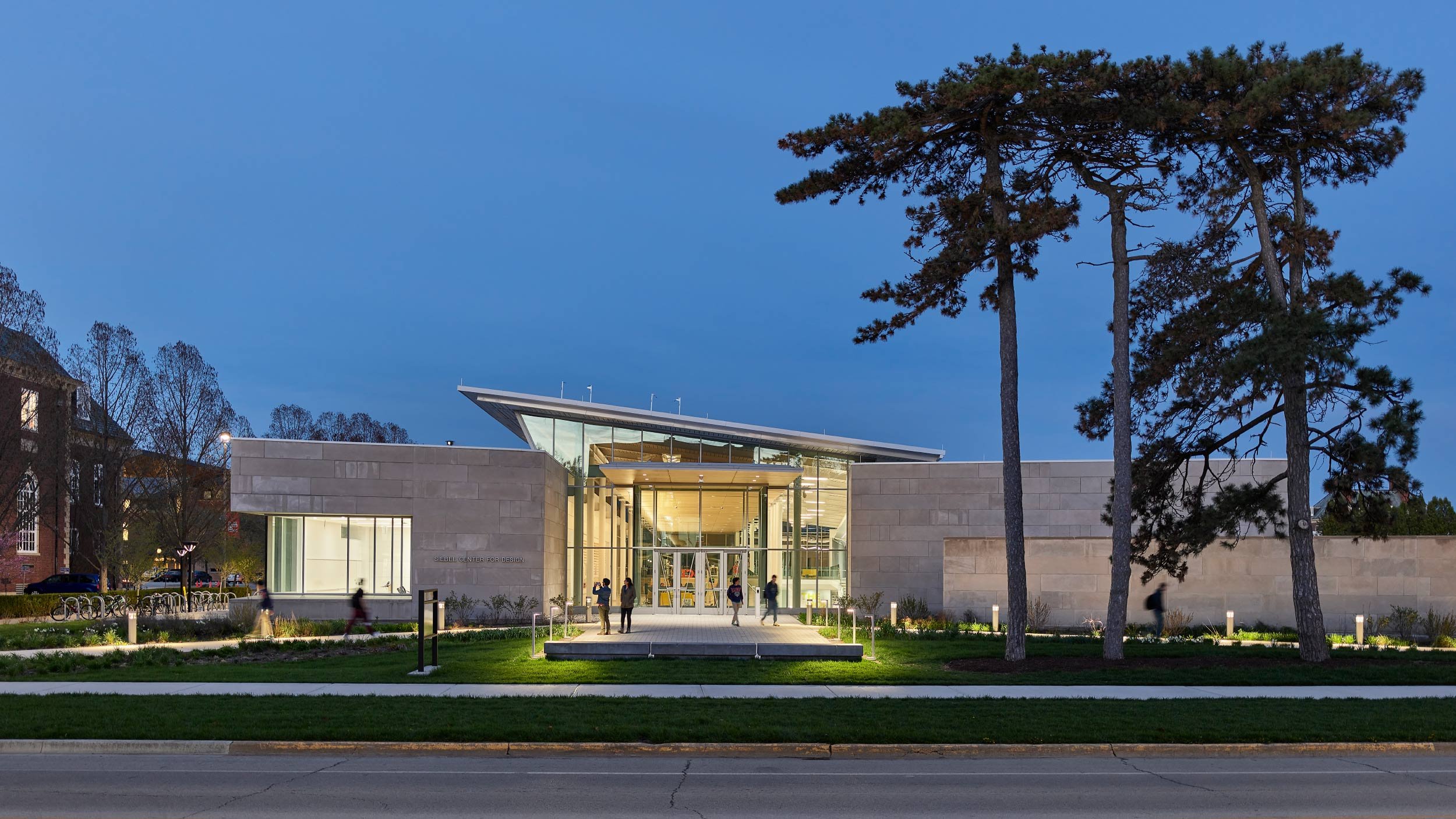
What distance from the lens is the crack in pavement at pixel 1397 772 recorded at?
11.1m

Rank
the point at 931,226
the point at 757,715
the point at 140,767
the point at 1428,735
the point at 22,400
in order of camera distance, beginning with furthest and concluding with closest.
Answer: the point at 22,400 < the point at 931,226 < the point at 757,715 < the point at 1428,735 < the point at 140,767

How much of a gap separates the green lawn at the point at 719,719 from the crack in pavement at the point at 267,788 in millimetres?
1070

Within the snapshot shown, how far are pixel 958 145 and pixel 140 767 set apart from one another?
1934 cm

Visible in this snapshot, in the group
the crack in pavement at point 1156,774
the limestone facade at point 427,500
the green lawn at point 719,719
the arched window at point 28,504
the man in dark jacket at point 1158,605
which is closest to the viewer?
the crack in pavement at point 1156,774

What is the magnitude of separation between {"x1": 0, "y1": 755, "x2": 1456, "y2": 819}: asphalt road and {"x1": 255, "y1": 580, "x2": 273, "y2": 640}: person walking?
1860 cm

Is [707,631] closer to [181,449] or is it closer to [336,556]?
[336,556]

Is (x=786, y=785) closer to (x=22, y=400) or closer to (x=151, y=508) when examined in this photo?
(x=22, y=400)

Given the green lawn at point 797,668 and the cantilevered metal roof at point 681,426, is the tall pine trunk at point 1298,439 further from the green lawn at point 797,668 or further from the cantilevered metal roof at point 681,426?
the cantilevered metal roof at point 681,426

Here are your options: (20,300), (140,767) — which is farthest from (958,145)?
(20,300)

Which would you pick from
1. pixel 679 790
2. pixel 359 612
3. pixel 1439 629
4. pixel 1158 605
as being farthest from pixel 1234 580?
pixel 679 790

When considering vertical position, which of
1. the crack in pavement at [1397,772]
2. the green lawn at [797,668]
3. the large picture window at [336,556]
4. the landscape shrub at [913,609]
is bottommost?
the landscape shrub at [913,609]

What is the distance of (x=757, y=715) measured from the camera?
48.1ft

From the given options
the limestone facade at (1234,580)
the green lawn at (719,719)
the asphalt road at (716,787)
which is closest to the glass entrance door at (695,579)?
the limestone facade at (1234,580)

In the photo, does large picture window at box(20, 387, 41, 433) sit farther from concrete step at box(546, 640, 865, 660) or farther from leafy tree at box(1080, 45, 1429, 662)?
leafy tree at box(1080, 45, 1429, 662)
